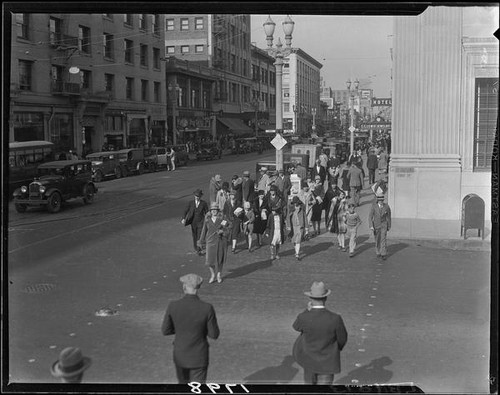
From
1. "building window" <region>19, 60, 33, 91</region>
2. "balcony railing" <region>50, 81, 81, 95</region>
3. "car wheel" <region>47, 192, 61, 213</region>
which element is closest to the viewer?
"building window" <region>19, 60, 33, 91</region>

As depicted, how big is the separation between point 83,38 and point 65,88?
1.39m

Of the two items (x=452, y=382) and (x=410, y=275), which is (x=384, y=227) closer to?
(x=410, y=275)

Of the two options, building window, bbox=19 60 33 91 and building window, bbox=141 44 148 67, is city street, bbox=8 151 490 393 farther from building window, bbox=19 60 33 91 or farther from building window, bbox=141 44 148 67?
building window, bbox=141 44 148 67

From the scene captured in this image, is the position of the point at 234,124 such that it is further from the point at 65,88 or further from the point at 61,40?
the point at 61,40

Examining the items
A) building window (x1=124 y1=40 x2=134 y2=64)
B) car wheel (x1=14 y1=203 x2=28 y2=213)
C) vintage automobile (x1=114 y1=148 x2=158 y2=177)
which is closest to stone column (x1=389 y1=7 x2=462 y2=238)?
building window (x1=124 y1=40 x2=134 y2=64)

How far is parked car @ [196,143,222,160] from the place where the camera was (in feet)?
59.4

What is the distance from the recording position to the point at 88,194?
2009cm

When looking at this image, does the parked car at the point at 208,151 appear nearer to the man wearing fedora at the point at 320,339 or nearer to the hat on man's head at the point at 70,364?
the man wearing fedora at the point at 320,339

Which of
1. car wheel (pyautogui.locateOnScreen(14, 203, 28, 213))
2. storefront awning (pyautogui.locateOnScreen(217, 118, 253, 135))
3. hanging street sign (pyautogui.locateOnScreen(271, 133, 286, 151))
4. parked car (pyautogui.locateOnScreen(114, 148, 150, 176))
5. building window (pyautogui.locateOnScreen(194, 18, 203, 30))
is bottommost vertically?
car wheel (pyautogui.locateOnScreen(14, 203, 28, 213))

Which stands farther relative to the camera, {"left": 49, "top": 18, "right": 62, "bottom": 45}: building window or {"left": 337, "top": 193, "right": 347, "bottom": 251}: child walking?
{"left": 337, "top": 193, "right": 347, "bottom": 251}: child walking

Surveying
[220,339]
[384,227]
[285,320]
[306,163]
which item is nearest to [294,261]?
[384,227]

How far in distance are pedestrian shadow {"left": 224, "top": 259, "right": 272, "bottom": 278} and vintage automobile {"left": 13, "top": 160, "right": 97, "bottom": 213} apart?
184 inches

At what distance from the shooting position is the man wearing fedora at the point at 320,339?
6.06 meters

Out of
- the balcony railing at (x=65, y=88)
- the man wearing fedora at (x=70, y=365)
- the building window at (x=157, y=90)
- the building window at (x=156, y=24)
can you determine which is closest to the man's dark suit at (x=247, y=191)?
the building window at (x=157, y=90)
